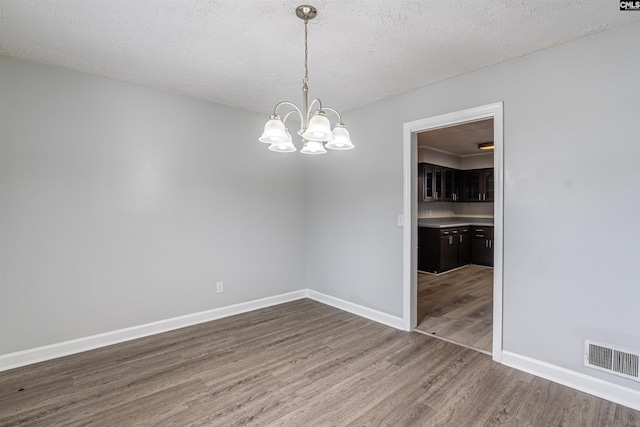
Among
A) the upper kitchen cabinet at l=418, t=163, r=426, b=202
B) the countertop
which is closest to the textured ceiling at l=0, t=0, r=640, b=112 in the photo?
the upper kitchen cabinet at l=418, t=163, r=426, b=202

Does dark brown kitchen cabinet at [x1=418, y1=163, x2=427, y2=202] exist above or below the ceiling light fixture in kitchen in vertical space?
below

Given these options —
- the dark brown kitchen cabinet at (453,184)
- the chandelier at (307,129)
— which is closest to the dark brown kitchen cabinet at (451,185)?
the dark brown kitchen cabinet at (453,184)

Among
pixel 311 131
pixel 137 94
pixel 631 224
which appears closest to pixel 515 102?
pixel 631 224

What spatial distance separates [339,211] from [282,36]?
7.70ft

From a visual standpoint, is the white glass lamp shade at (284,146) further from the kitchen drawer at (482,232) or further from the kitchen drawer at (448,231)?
the kitchen drawer at (482,232)

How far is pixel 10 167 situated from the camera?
258 cm

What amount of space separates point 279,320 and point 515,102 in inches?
130

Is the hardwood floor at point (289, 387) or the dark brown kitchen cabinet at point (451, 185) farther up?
the dark brown kitchen cabinet at point (451, 185)

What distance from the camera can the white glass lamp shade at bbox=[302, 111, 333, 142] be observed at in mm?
1861

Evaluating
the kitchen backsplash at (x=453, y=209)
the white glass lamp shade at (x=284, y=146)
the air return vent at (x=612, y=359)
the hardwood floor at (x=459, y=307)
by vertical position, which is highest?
the white glass lamp shade at (x=284, y=146)

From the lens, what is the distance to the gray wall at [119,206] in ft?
8.67

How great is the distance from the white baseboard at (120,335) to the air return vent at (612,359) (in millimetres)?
3288

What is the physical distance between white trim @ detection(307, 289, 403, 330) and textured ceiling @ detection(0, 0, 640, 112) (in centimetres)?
260

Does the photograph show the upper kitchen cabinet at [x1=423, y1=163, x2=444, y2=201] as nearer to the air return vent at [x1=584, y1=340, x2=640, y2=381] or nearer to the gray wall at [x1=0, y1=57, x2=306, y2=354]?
the gray wall at [x1=0, y1=57, x2=306, y2=354]
